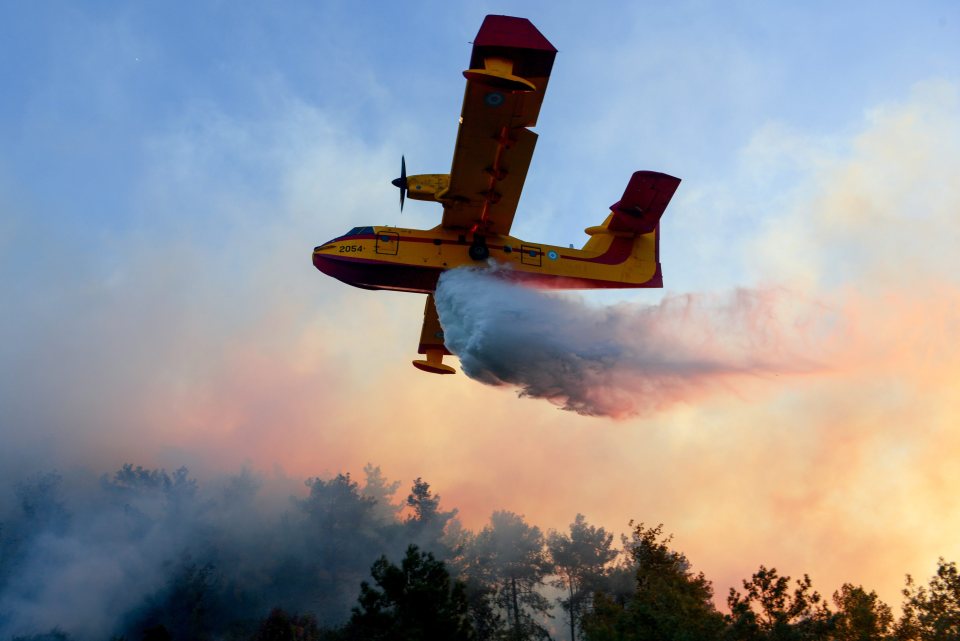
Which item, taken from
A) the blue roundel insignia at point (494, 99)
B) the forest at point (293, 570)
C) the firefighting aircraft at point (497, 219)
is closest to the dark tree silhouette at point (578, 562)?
the forest at point (293, 570)

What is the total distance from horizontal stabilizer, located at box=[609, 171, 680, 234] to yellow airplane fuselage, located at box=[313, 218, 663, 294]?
1.73 feet

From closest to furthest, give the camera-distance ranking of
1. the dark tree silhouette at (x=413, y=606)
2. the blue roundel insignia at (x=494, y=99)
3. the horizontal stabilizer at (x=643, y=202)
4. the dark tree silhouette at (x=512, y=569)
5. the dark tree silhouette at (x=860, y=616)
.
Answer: the blue roundel insignia at (x=494, y=99) → the dark tree silhouette at (x=413, y=606) → the horizontal stabilizer at (x=643, y=202) → the dark tree silhouette at (x=860, y=616) → the dark tree silhouette at (x=512, y=569)

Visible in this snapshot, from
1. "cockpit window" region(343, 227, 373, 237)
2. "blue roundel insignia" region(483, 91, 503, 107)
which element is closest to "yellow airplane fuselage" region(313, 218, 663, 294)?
"cockpit window" region(343, 227, 373, 237)

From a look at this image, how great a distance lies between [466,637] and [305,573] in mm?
30610

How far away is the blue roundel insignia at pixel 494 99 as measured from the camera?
16.1 m

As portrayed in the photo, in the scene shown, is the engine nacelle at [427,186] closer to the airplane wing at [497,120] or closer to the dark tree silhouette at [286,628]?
the airplane wing at [497,120]

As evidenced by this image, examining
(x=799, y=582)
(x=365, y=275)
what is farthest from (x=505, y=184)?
(x=799, y=582)

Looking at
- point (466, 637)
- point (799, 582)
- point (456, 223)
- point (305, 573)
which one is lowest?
point (466, 637)

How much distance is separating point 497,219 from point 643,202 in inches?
160

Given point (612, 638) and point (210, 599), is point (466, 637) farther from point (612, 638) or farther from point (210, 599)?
point (210, 599)

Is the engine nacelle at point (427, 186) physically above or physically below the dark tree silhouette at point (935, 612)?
above

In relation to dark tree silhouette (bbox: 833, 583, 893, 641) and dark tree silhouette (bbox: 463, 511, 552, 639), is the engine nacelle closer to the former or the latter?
dark tree silhouette (bbox: 833, 583, 893, 641)

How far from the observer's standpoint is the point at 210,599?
145 ft

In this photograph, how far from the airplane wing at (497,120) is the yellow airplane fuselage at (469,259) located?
0.83m
